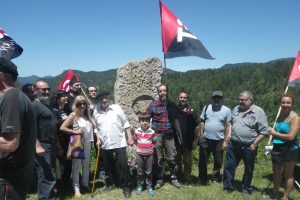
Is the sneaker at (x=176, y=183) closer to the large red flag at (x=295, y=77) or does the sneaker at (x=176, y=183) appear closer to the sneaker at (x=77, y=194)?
the sneaker at (x=77, y=194)

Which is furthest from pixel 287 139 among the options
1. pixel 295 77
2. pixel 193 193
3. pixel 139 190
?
pixel 295 77

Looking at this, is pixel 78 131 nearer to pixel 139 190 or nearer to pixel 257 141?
pixel 139 190

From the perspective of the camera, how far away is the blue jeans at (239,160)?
5.76 meters

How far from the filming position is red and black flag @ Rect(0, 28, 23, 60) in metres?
6.18

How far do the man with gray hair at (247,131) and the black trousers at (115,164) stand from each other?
2.00 metres

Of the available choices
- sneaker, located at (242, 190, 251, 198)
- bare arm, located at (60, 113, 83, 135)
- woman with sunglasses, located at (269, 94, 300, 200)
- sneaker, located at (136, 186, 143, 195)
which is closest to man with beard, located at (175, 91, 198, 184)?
sneaker, located at (136, 186, 143, 195)

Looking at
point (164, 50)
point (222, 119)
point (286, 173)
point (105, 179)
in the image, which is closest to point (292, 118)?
point (286, 173)

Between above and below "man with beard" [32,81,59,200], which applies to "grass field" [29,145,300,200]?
below

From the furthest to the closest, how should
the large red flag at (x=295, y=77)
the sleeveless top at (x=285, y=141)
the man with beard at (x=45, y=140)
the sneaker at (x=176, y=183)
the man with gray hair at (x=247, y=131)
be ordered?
1. the large red flag at (x=295, y=77)
2. the sneaker at (x=176, y=183)
3. the man with gray hair at (x=247, y=131)
4. the sleeveless top at (x=285, y=141)
5. the man with beard at (x=45, y=140)

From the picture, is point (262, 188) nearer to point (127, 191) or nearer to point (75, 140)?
point (127, 191)

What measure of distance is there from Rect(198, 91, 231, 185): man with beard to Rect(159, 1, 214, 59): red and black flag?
968 mm

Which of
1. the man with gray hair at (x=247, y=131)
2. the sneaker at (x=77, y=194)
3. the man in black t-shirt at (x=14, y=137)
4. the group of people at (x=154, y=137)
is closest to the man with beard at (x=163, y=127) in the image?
the group of people at (x=154, y=137)

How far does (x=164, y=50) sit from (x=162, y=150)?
204 cm

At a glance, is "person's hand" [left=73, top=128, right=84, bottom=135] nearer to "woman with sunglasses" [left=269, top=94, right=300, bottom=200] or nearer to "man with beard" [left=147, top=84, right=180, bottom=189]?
"man with beard" [left=147, top=84, right=180, bottom=189]
